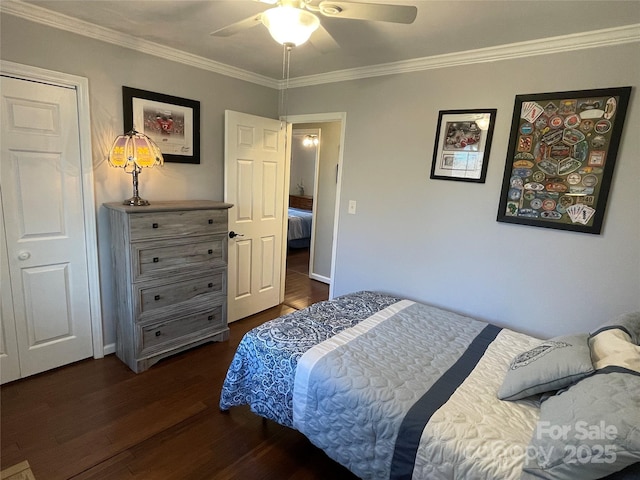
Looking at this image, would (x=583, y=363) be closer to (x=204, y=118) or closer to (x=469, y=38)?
(x=469, y=38)

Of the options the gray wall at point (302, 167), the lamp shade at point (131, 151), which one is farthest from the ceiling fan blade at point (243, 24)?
the gray wall at point (302, 167)

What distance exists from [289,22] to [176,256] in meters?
1.83

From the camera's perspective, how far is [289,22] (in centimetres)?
136

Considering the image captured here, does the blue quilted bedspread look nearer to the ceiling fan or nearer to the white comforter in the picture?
the white comforter

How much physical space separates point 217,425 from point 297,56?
262 centimetres

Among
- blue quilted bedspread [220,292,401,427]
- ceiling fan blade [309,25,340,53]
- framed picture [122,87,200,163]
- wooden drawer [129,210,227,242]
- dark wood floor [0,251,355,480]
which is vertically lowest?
dark wood floor [0,251,355,480]

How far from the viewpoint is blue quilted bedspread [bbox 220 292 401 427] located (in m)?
1.77

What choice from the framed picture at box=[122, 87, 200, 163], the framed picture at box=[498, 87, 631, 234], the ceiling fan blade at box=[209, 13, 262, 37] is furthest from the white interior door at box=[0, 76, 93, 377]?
the framed picture at box=[498, 87, 631, 234]

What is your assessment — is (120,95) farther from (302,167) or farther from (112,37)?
(302,167)

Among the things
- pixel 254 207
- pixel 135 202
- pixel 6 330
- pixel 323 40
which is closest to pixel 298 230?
pixel 254 207

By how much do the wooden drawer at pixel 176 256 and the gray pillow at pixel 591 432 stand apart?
2333 millimetres

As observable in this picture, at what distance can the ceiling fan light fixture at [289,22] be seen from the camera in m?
1.35

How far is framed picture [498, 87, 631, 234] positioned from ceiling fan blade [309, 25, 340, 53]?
1274 mm

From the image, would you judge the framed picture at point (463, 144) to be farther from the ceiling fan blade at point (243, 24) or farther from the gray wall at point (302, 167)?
the gray wall at point (302, 167)
